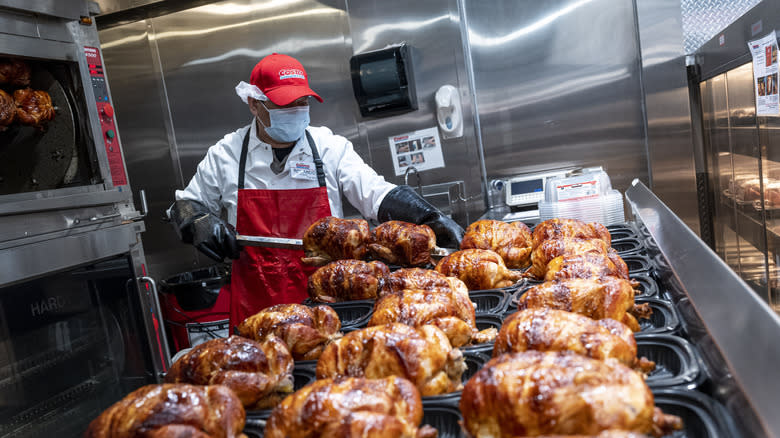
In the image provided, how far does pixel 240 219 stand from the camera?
3.68 m

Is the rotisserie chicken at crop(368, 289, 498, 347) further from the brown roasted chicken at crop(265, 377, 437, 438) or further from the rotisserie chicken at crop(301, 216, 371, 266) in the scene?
the rotisserie chicken at crop(301, 216, 371, 266)

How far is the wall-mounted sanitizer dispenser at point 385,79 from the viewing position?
15.1 feet

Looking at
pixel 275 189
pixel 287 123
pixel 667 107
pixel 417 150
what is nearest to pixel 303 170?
pixel 275 189

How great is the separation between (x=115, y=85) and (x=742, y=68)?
551cm

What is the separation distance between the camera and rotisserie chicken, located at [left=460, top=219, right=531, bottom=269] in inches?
92.3

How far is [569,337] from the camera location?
121 cm

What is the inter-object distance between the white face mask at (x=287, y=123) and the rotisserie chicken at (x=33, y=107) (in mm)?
1220

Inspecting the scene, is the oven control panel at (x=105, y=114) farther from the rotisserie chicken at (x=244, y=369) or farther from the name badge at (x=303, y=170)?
the rotisserie chicken at (x=244, y=369)

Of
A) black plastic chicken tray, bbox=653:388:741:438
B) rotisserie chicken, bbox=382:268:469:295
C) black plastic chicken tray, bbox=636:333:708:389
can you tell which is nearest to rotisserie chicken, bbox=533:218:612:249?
rotisserie chicken, bbox=382:268:469:295

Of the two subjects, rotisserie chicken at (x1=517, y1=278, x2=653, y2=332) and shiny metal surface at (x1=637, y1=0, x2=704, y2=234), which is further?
shiny metal surface at (x1=637, y1=0, x2=704, y2=234)

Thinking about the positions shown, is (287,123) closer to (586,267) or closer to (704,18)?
(586,267)

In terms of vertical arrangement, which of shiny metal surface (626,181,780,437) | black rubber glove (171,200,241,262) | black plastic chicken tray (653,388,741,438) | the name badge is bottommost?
black plastic chicken tray (653,388,741,438)

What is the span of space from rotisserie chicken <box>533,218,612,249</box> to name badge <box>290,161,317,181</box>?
5.75 feet

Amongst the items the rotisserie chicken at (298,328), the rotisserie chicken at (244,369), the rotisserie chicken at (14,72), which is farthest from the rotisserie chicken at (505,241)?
the rotisserie chicken at (14,72)
